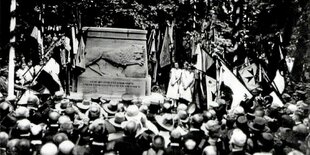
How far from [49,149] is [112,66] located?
5.95 metres

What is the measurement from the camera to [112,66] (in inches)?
442

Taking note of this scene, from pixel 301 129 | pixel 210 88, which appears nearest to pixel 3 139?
pixel 301 129

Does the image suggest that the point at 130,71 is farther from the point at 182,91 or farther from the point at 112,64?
the point at 182,91

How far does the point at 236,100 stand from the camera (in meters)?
9.12

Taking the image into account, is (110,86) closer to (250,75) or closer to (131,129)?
(250,75)

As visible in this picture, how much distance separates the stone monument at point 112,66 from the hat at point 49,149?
5.51 m

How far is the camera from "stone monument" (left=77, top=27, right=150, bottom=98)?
11102mm

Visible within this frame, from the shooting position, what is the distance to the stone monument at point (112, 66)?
36.4 ft

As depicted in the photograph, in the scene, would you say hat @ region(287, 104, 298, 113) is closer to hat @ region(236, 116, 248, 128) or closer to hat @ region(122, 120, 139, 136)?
hat @ region(236, 116, 248, 128)

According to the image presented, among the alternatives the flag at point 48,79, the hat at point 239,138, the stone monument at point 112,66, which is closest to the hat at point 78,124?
the hat at point 239,138

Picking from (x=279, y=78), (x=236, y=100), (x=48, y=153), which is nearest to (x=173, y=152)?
(x=48, y=153)

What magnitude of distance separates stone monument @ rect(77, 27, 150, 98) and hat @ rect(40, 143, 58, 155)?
217 inches

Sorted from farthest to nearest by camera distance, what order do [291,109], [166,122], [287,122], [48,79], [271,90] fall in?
1. [48,79]
2. [271,90]
3. [291,109]
4. [166,122]
5. [287,122]

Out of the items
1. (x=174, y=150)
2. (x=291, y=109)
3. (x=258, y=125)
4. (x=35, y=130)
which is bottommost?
(x=174, y=150)
